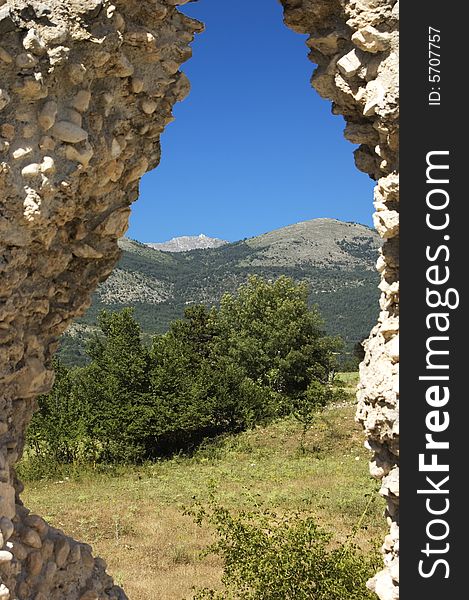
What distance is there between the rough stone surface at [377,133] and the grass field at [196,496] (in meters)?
3.77

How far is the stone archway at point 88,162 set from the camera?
10.9 ft

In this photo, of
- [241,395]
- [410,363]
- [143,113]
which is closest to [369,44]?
[143,113]

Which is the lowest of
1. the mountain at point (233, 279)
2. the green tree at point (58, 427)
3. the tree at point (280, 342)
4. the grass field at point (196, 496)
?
the grass field at point (196, 496)

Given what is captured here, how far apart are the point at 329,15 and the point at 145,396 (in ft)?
51.1

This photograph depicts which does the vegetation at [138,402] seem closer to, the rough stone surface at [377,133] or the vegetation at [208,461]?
the vegetation at [208,461]

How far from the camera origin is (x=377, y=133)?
12.8ft

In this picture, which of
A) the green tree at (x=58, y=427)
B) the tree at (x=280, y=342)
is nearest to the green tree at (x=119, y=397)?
the green tree at (x=58, y=427)

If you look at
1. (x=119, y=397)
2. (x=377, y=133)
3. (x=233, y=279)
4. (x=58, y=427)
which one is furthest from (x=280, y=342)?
(x=233, y=279)

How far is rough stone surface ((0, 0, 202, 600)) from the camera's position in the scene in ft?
10.8

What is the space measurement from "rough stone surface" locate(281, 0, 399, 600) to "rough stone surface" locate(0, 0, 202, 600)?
816 mm

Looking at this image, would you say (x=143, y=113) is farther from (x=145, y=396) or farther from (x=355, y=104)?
(x=145, y=396)

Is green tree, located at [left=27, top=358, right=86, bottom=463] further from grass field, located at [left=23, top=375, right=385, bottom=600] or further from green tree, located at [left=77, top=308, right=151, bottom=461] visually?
grass field, located at [left=23, top=375, right=385, bottom=600]

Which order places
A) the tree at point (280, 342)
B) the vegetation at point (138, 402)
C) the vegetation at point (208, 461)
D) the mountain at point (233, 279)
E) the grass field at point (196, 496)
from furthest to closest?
the mountain at point (233, 279) → the tree at point (280, 342) → the vegetation at point (138, 402) → the grass field at point (196, 496) → the vegetation at point (208, 461)

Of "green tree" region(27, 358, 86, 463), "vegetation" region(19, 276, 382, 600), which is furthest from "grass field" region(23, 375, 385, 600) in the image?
"green tree" region(27, 358, 86, 463)
